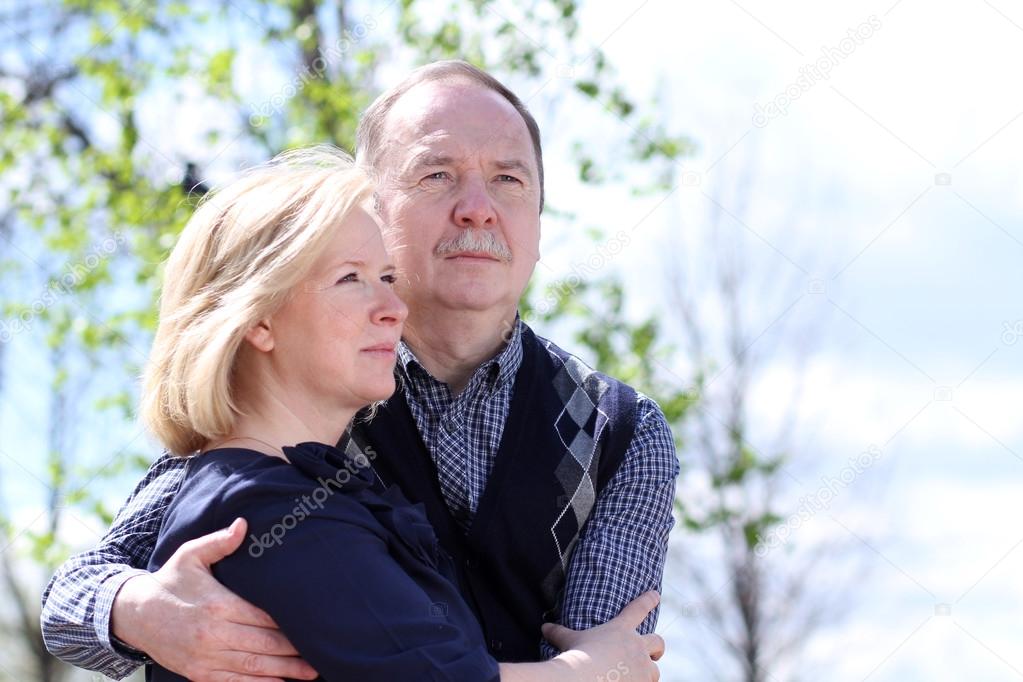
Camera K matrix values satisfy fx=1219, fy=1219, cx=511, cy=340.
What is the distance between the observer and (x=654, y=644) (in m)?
2.23

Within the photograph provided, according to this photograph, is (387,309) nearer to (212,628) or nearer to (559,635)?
(212,628)

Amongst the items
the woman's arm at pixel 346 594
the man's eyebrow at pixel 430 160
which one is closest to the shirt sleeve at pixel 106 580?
the woman's arm at pixel 346 594

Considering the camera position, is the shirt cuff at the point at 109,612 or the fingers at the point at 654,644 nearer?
the shirt cuff at the point at 109,612

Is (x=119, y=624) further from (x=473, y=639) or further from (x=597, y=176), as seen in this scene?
(x=597, y=176)

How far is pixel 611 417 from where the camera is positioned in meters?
2.53

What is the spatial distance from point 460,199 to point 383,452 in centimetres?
59

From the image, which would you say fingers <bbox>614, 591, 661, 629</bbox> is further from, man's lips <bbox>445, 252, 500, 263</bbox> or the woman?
man's lips <bbox>445, 252, 500, 263</bbox>

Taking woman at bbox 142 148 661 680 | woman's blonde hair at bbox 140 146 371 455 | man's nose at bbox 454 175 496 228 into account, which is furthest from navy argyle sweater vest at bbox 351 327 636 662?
woman's blonde hair at bbox 140 146 371 455

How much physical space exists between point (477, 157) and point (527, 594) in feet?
3.14

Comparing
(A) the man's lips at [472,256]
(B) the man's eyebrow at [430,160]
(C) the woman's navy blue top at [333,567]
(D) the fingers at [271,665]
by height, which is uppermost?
(B) the man's eyebrow at [430,160]

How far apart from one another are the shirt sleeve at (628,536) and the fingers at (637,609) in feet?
0.08

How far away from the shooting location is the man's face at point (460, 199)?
8.61 ft

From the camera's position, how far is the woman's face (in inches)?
78.3

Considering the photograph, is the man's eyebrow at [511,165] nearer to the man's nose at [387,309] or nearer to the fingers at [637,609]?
the man's nose at [387,309]
